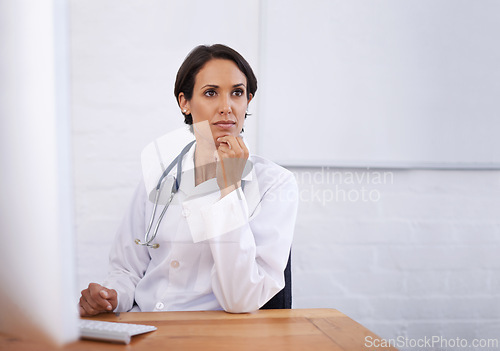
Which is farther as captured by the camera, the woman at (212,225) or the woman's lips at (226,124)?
the woman's lips at (226,124)

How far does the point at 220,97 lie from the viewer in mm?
1316

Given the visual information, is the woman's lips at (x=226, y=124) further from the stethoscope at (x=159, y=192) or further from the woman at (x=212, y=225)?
the stethoscope at (x=159, y=192)

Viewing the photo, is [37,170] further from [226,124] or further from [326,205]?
[326,205]

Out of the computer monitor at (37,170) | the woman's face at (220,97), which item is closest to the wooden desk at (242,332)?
the computer monitor at (37,170)

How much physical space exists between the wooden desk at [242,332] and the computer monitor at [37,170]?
21 centimetres

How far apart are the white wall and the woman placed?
24cm

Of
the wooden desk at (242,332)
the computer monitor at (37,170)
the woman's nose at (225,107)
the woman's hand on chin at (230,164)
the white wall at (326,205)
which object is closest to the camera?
the computer monitor at (37,170)

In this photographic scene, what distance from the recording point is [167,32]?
1.59 meters

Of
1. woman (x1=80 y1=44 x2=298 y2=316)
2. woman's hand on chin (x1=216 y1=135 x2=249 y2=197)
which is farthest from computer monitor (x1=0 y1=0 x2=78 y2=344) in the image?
woman's hand on chin (x1=216 y1=135 x2=249 y2=197)

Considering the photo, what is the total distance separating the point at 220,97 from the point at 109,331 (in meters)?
0.81

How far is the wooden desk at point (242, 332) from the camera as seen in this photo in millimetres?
647

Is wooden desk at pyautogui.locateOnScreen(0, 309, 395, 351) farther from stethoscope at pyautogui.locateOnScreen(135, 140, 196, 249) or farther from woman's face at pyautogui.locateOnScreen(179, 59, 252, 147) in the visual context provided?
woman's face at pyautogui.locateOnScreen(179, 59, 252, 147)

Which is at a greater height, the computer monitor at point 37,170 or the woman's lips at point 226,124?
the woman's lips at point 226,124

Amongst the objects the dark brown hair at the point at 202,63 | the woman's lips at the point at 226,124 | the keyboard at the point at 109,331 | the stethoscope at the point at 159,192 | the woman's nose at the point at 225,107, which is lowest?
the keyboard at the point at 109,331
